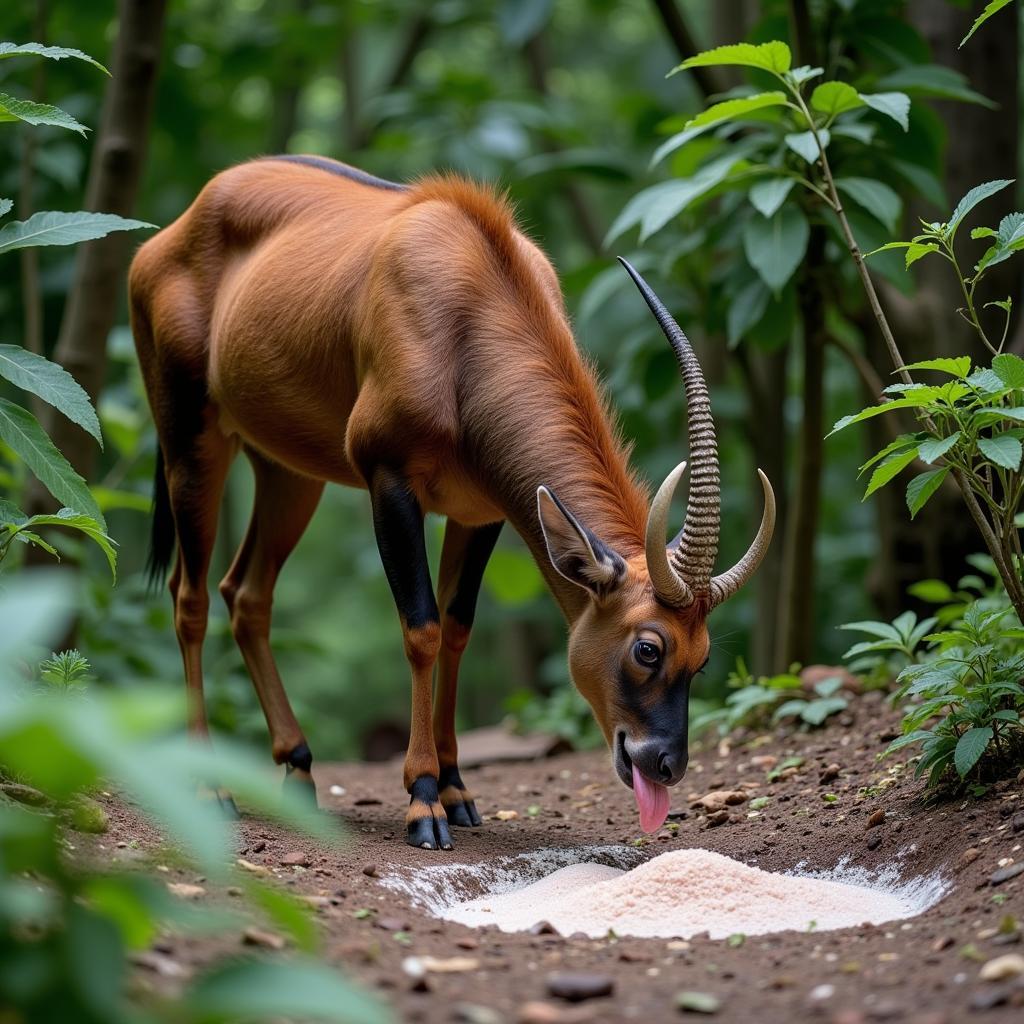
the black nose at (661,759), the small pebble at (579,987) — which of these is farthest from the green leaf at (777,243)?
the small pebble at (579,987)

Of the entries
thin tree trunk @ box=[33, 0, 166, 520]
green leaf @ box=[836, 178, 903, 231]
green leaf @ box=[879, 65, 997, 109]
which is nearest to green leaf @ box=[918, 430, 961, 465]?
green leaf @ box=[836, 178, 903, 231]

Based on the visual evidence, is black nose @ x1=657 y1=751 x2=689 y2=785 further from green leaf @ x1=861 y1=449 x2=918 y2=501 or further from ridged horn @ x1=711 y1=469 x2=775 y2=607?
green leaf @ x1=861 y1=449 x2=918 y2=501

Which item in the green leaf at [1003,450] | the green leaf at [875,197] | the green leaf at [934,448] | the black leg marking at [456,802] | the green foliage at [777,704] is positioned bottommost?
the green foliage at [777,704]

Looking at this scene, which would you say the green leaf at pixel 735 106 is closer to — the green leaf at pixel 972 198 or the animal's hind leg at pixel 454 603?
the green leaf at pixel 972 198

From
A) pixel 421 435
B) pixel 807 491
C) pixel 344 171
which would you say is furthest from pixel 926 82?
pixel 421 435

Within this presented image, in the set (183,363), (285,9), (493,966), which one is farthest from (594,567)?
(285,9)

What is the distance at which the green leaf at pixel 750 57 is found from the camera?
583 cm

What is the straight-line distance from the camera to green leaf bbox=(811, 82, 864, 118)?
642 centimetres

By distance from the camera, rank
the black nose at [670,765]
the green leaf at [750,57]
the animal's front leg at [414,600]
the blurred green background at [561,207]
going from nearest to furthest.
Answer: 1. the black nose at [670,765]
2. the green leaf at [750,57]
3. the animal's front leg at [414,600]
4. the blurred green background at [561,207]

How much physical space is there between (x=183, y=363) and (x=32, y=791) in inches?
117

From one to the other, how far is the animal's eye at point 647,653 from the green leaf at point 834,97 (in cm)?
281

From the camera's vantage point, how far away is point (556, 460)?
237 inches

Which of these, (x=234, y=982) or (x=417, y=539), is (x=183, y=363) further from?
(x=234, y=982)

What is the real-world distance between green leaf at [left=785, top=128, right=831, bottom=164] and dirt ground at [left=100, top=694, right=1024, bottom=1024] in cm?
274
